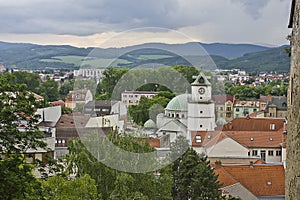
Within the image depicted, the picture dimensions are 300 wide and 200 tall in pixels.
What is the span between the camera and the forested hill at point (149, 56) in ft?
117

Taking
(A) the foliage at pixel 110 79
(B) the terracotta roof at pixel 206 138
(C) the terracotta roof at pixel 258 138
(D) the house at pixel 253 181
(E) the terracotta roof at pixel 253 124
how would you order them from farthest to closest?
(A) the foliage at pixel 110 79, (E) the terracotta roof at pixel 253 124, (C) the terracotta roof at pixel 258 138, (B) the terracotta roof at pixel 206 138, (D) the house at pixel 253 181

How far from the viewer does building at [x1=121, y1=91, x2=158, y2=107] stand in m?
48.9

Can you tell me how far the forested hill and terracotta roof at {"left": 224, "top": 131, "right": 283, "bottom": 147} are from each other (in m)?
5.57

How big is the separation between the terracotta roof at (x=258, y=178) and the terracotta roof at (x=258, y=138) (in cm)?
939

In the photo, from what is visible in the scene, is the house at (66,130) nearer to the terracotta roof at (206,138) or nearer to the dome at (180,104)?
the terracotta roof at (206,138)

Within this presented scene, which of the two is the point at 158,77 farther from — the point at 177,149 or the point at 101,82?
the point at 177,149

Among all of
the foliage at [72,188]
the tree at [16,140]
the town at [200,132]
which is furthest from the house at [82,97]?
the tree at [16,140]

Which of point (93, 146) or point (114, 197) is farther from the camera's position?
point (93, 146)

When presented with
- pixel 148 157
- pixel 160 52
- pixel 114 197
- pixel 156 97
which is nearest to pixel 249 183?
pixel 148 157

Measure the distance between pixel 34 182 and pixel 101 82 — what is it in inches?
2230

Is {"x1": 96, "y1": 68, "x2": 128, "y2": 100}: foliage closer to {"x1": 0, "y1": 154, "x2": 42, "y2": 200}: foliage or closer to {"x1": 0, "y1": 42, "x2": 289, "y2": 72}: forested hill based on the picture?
{"x1": 0, "y1": 42, "x2": 289, "y2": 72}: forested hill

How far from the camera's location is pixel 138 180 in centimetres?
1855

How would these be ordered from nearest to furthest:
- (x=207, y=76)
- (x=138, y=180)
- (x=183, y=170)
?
(x=138, y=180), (x=183, y=170), (x=207, y=76)

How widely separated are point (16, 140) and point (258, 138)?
27298 millimetres
